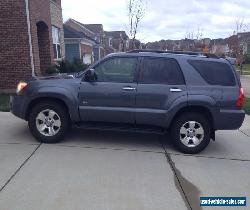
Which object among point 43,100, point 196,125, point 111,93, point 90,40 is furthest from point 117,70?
point 90,40

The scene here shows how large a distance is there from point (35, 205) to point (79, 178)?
0.94 m

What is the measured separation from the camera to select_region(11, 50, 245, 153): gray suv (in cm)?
622

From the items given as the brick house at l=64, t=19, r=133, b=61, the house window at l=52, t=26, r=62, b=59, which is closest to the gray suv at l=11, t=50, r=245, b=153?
the house window at l=52, t=26, r=62, b=59

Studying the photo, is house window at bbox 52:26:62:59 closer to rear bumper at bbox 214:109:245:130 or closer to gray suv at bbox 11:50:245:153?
gray suv at bbox 11:50:245:153

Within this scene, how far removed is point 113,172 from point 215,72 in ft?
9.12

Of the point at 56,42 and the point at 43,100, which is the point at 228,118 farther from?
the point at 56,42

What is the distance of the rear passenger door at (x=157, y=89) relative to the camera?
6.22 metres

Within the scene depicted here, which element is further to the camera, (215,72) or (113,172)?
(215,72)

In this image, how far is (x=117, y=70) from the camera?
640cm

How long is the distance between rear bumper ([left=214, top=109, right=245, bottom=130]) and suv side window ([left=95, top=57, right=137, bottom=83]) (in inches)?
70.7

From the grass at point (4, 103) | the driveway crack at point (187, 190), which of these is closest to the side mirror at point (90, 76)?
the driveway crack at point (187, 190)

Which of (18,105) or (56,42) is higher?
(56,42)

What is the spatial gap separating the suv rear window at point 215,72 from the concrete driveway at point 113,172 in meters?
1.41

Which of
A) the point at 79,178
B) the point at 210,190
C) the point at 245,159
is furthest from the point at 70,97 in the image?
the point at 245,159
